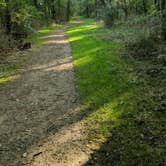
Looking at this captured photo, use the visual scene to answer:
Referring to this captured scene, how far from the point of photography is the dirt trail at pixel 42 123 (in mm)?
→ 5285

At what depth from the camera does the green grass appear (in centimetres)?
510

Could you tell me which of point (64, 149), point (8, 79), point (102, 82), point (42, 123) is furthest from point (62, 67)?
point (64, 149)

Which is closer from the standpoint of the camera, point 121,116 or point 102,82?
point 121,116

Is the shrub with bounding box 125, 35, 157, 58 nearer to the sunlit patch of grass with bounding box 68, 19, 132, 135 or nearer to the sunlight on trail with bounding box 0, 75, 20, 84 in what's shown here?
the sunlit patch of grass with bounding box 68, 19, 132, 135

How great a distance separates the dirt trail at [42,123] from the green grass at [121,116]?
351 millimetres

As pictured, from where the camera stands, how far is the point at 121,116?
21.9ft

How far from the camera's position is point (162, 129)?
589 centimetres

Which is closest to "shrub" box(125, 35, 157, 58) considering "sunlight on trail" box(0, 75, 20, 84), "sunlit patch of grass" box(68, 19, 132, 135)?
"sunlit patch of grass" box(68, 19, 132, 135)

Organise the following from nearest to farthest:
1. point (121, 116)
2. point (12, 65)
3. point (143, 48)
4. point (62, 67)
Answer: point (121, 116)
point (62, 67)
point (143, 48)
point (12, 65)

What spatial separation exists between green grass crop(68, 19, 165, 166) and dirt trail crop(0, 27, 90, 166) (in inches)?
13.8

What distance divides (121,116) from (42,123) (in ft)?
5.93

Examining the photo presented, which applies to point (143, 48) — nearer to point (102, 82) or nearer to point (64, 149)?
point (102, 82)

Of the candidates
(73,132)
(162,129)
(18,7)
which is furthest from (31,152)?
(18,7)

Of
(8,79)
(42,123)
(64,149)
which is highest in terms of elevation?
(8,79)
